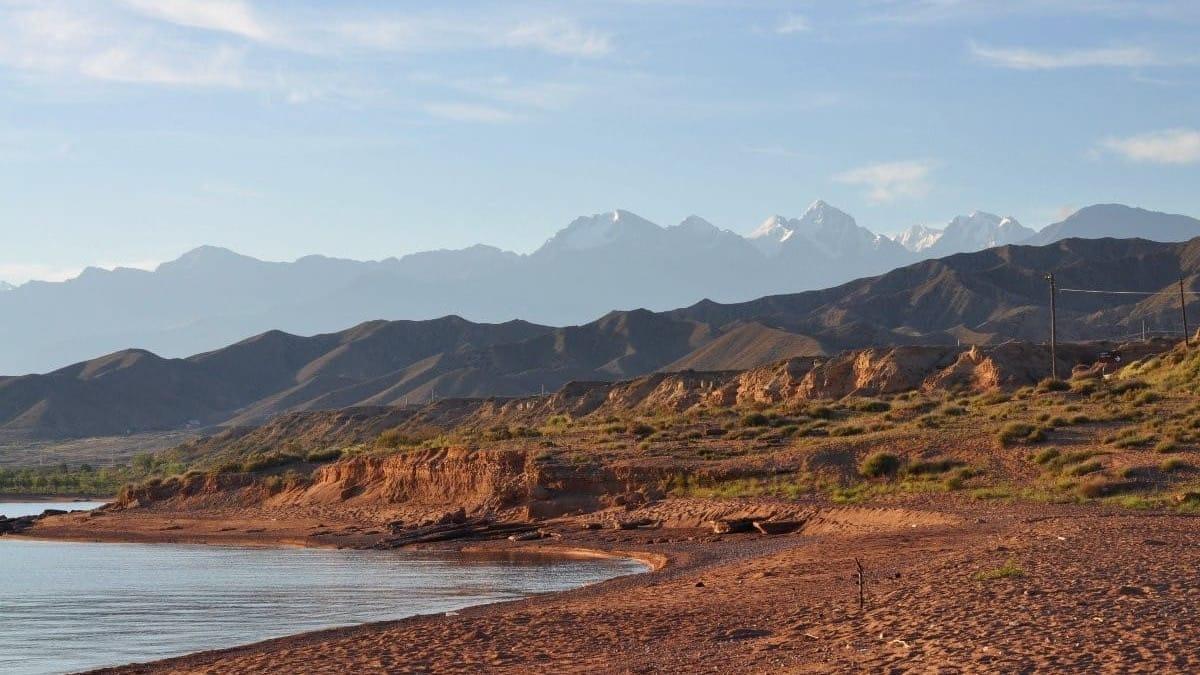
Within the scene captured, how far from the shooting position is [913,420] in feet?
137

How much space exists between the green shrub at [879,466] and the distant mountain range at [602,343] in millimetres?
73503

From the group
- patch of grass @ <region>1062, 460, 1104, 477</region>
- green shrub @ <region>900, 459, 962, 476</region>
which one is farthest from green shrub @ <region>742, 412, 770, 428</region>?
patch of grass @ <region>1062, 460, 1104, 477</region>

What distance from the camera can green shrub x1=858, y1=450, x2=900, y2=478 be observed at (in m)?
34.2

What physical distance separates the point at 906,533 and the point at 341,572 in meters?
11.0

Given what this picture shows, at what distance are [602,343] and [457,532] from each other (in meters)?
111

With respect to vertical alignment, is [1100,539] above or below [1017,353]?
below

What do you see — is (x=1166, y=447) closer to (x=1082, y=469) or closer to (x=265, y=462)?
(x=1082, y=469)

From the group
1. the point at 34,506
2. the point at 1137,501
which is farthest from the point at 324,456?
the point at 1137,501

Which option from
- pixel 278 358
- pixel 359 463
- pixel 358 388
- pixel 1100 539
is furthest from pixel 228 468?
pixel 278 358

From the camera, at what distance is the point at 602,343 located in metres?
144

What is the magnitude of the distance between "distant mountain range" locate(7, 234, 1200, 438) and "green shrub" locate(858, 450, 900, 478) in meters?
73.5

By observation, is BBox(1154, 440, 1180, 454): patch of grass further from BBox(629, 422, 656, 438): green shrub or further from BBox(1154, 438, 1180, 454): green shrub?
BBox(629, 422, 656, 438): green shrub

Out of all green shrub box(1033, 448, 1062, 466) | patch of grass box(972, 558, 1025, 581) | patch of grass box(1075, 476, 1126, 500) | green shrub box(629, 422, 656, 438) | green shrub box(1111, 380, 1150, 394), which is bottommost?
patch of grass box(972, 558, 1025, 581)

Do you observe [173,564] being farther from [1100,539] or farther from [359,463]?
[1100,539]
